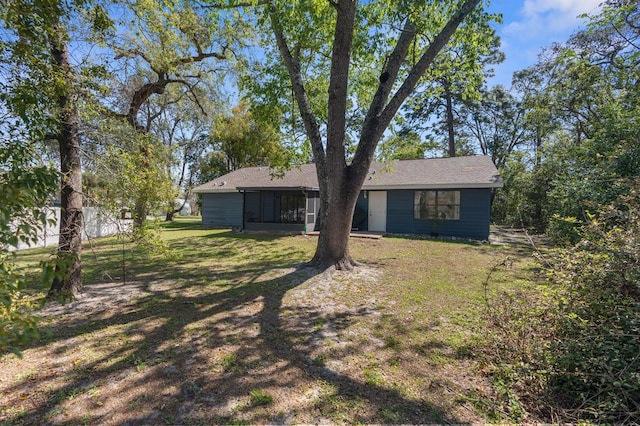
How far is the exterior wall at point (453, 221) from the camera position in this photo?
1261cm

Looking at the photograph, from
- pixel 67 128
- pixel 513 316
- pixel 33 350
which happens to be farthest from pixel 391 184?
pixel 33 350

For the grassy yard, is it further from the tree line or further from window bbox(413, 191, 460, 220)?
window bbox(413, 191, 460, 220)

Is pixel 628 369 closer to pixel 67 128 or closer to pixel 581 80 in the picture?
pixel 67 128

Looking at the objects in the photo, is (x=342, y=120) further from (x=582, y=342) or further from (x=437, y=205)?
(x=437, y=205)

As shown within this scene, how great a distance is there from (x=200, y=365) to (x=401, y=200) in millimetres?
12655

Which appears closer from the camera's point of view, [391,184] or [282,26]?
[282,26]

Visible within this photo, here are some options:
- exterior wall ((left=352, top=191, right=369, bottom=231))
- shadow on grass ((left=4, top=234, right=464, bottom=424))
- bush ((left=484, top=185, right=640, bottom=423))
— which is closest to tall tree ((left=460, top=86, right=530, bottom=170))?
exterior wall ((left=352, top=191, right=369, bottom=231))

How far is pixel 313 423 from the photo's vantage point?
7.72ft

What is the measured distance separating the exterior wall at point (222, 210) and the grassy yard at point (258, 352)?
11.7 m

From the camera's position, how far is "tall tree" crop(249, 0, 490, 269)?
589 cm

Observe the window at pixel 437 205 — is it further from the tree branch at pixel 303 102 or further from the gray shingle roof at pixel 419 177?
the tree branch at pixel 303 102

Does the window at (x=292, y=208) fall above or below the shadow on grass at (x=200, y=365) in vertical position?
above

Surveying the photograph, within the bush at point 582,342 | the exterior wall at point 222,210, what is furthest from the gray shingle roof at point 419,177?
the bush at point 582,342

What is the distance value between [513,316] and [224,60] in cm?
1060
